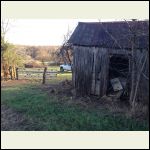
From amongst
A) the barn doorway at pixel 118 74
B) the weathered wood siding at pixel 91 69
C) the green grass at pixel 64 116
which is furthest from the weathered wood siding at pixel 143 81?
the green grass at pixel 64 116

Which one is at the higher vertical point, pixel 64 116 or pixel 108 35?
pixel 108 35

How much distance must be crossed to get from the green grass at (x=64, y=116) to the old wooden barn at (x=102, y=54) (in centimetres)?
215

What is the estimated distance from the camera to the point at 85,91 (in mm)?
17641

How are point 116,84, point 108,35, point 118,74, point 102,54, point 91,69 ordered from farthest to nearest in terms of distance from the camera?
point 118,74 → point 91,69 → point 116,84 → point 108,35 → point 102,54

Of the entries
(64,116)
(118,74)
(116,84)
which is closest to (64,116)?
(64,116)

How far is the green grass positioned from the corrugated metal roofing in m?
3.61

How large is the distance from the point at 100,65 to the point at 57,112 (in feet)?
15.2

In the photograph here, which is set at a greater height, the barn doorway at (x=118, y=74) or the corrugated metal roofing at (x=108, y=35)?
the corrugated metal roofing at (x=108, y=35)

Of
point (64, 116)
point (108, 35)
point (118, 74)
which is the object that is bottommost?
point (64, 116)

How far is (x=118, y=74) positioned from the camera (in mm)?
18516

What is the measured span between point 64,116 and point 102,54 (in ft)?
17.4

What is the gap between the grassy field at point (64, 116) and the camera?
1134 centimetres

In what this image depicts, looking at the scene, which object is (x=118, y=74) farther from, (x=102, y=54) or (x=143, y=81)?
(x=143, y=81)

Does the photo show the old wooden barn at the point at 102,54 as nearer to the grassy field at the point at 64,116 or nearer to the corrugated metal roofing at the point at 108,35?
the corrugated metal roofing at the point at 108,35
